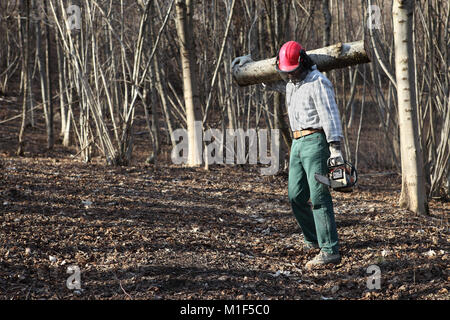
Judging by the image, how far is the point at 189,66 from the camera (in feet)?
25.1

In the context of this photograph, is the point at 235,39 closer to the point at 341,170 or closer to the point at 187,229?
the point at 187,229

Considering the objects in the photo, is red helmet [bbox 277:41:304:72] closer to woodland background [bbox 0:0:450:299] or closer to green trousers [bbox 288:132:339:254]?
green trousers [bbox 288:132:339:254]

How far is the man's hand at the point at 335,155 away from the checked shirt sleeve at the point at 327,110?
42mm

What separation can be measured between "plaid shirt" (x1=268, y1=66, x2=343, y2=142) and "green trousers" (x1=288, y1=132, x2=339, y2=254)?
0.13 meters

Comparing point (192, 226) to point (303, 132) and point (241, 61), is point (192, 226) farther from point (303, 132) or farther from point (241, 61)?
point (241, 61)

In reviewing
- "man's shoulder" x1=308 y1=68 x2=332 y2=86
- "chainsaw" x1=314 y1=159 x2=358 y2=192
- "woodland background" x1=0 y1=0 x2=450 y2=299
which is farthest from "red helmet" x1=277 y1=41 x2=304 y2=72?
"woodland background" x1=0 y1=0 x2=450 y2=299

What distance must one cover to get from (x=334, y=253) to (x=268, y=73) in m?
1.80

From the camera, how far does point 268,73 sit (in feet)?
15.4

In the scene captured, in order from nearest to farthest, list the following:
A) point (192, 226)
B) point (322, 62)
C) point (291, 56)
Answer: point (291, 56) < point (322, 62) < point (192, 226)

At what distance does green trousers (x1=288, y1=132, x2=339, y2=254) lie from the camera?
12.9ft

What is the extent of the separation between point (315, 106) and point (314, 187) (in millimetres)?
660

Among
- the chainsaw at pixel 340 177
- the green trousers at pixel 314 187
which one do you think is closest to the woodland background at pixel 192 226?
the green trousers at pixel 314 187

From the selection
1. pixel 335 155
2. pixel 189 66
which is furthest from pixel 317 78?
pixel 189 66

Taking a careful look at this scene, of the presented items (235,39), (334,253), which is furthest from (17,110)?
(334,253)
